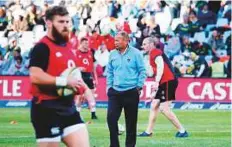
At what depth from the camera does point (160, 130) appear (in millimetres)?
22781

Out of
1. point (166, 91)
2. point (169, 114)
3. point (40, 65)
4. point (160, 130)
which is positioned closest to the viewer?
point (40, 65)

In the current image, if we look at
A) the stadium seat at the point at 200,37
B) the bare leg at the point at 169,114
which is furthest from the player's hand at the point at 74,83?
the stadium seat at the point at 200,37

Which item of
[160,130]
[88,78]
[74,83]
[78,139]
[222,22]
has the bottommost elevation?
[160,130]

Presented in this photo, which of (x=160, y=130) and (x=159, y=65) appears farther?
(x=160, y=130)

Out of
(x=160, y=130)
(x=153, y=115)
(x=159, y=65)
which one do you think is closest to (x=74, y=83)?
(x=159, y=65)

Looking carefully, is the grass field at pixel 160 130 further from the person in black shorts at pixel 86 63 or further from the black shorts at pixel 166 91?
the person in black shorts at pixel 86 63

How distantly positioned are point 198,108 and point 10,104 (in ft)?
24.4

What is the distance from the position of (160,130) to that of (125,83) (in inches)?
267

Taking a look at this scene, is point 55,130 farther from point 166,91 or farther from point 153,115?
point 166,91

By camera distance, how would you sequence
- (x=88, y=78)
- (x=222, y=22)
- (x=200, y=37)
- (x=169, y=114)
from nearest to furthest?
(x=169, y=114) < (x=88, y=78) < (x=200, y=37) < (x=222, y=22)

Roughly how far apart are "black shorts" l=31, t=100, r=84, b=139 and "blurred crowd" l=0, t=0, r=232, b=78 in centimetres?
2347

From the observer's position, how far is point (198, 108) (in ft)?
109

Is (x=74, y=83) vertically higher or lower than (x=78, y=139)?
higher

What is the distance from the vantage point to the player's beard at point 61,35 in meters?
10.0
